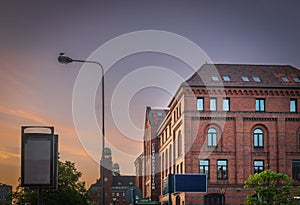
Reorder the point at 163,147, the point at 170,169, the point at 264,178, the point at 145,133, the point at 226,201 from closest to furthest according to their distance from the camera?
the point at 264,178 < the point at 226,201 < the point at 170,169 < the point at 163,147 < the point at 145,133

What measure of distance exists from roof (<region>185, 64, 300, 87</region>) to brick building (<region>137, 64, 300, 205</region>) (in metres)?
0.11

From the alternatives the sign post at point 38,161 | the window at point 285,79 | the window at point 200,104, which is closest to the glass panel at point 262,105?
the window at point 285,79

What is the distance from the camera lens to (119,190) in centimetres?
19862

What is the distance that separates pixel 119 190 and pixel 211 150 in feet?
452

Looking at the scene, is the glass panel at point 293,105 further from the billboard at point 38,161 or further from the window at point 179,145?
the billboard at point 38,161

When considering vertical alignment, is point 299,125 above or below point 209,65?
below

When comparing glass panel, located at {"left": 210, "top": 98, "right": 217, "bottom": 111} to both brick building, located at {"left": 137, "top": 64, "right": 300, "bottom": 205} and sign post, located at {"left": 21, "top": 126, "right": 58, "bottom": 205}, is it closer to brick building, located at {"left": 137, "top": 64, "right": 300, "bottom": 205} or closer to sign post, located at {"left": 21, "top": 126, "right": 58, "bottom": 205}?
brick building, located at {"left": 137, "top": 64, "right": 300, "bottom": 205}

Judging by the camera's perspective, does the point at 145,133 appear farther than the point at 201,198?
Yes

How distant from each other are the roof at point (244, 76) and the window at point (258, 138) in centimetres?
516

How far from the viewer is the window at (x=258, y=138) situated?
213ft

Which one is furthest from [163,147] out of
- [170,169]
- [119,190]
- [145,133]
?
[119,190]

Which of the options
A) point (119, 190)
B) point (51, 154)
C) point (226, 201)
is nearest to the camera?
point (51, 154)

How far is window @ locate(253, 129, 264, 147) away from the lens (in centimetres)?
6506

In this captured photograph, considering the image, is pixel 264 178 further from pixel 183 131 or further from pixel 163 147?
pixel 163 147
